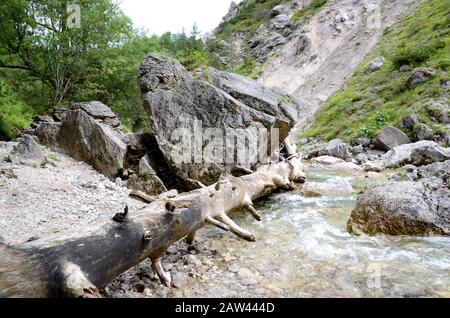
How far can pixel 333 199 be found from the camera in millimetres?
9180

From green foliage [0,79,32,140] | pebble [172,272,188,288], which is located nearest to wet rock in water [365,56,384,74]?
green foliage [0,79,32,140]

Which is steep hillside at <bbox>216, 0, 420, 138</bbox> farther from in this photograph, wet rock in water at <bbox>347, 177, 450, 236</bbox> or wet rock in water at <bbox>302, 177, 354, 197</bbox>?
wet rock in water at <bbox>347, 177, 450, 236</bbox>

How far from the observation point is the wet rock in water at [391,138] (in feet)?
62.8

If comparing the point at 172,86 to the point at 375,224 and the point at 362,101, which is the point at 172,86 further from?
the point at 362,101

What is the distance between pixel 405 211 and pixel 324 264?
94.4 inches

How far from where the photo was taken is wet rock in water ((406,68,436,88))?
2416cm

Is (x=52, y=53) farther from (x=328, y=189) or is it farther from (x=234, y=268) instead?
(x=234, y=268)

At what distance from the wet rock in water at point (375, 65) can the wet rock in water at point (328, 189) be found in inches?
1086

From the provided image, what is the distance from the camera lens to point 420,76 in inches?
959

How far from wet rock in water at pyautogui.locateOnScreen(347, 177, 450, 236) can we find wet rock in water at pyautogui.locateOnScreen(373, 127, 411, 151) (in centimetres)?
1379

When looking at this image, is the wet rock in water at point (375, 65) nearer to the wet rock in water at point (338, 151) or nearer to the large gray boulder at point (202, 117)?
the wet rock in water at point (338, 151)

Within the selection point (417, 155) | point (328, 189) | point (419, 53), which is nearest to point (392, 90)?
point (419, 53)

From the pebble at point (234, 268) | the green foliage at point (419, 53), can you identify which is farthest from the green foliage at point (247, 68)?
the pebble at point (234, 268)

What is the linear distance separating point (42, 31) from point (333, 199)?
57.3 feet
